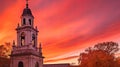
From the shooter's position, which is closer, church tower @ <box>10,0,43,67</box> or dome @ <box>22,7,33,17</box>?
church tower @ <box>10,0,43,67</box>

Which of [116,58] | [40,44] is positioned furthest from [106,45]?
[40,44]

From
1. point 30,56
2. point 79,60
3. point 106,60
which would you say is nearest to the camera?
point 30,56

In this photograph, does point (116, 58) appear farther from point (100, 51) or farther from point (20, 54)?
point (20, 54)

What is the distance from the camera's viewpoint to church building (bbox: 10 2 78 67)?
204 feet

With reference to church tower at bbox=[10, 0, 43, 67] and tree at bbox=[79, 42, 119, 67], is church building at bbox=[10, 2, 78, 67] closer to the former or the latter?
church tower at bbox=[10, 0, 43, 67]

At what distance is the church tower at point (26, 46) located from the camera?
62.1 m

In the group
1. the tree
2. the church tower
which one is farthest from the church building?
the tree

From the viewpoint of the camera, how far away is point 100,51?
73.9 m

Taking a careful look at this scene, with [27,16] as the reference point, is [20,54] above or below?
below

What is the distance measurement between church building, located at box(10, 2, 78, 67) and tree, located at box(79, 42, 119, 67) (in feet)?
38.8

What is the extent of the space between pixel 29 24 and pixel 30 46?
4.14 metres

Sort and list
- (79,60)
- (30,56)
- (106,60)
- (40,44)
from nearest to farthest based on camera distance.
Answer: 1. (30,56)
2. (40,44)
3. (106,60)
4. (79,60)

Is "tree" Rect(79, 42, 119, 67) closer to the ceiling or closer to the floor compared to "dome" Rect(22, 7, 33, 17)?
closer to the floor

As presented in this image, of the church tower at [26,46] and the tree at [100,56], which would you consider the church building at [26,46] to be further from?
the tree at [100,56]
